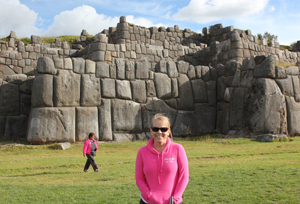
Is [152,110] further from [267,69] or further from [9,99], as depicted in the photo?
[9,99]

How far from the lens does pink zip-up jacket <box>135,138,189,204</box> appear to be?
3.33 meters

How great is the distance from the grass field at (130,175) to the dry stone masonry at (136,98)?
153 centimetres

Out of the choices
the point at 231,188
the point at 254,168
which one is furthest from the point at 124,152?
the point at 231,188

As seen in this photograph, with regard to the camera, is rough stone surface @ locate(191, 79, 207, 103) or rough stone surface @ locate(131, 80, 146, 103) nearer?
rough stone surface @ locate(131, 80, 146, 103)

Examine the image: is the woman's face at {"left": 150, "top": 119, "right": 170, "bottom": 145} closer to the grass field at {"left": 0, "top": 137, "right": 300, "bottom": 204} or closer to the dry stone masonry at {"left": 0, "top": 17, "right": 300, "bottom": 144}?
the grass field at {"left": 0, "top": 137, "right": 300, "bottom": 204}

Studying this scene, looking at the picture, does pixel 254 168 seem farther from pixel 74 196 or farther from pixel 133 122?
pixel 133 122

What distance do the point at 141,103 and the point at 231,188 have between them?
8.75 meters

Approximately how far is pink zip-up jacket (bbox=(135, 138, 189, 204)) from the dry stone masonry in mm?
9636

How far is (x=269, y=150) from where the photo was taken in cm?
1038

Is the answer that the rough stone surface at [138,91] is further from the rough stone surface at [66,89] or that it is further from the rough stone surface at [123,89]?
the rough stone surface at [66,89]

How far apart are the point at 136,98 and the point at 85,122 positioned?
8.50 ft

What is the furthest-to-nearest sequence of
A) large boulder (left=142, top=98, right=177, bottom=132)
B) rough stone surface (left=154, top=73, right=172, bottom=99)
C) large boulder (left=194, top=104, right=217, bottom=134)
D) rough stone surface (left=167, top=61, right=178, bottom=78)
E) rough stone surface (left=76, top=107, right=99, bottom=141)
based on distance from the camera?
large boulder (left=194, top=104, right=217, bottom=134) → rough stone surface (left=167, top=61, right=178, bottom=78) → rough stone surface (left=154, top=73, right=172, bottom=99) → large boulder (left=142, top=98, right=177, bottom=132) → rough stone surface (left=76, top=107, right=99, bottom=141)

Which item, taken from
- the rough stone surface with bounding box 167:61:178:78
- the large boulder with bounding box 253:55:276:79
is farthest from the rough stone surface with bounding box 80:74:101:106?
the large boulder with bounding box 253:55:276:79

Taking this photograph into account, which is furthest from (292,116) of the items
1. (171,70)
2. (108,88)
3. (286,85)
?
(108,88)
